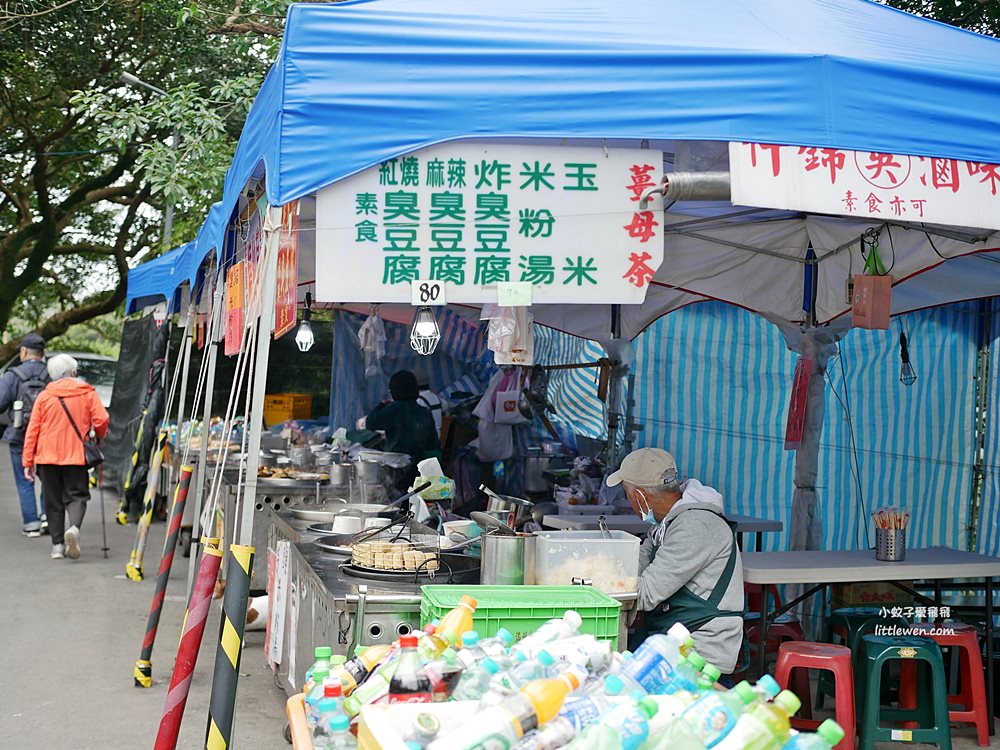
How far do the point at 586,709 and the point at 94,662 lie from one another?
5.41 metres

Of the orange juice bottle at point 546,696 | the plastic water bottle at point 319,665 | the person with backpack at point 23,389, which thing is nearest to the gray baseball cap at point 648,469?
the plastic water bottle at point 319,665

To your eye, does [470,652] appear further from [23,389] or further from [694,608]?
[23,389]

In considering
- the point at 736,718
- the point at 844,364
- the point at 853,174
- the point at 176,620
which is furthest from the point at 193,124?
the point at 736,718

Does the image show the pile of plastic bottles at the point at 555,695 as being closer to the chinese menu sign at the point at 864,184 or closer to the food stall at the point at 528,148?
the food stall at the point at 528,148

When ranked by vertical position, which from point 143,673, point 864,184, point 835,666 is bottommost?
point 143,673

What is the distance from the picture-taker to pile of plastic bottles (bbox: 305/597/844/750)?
2207mm

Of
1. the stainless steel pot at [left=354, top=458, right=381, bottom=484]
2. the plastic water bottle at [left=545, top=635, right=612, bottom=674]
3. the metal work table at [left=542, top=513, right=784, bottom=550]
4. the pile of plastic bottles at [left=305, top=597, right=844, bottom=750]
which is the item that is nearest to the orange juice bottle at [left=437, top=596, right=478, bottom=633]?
the pile of plastic bottles at [left=305, top=597, right=844, bottom=750]

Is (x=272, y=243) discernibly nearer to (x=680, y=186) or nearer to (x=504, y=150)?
(x=504, y=150)

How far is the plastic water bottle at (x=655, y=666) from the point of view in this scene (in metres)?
2.77

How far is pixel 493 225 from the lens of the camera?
153 inches

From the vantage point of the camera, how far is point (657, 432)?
8.92 m

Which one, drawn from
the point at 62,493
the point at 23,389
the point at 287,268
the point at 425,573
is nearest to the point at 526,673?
the point at 425,573

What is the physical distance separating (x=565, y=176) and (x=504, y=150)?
→ 0.81 ft

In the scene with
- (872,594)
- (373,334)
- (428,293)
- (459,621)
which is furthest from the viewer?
(373,334)
